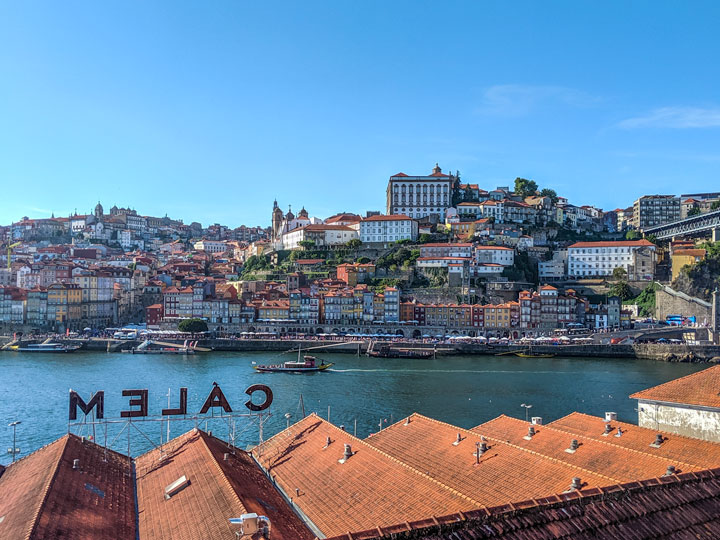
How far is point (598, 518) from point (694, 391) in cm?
1231

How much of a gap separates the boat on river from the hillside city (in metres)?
9.30


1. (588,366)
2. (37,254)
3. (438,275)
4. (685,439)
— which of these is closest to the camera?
(685,439)

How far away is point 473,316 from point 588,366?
20.8 metres

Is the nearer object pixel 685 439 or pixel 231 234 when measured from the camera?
pixel 685 439

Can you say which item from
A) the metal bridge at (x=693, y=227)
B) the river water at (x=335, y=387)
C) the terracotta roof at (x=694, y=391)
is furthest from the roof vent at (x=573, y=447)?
the metal bridge at (x=693, y=227)

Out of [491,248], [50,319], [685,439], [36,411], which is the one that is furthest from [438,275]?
[685,439]

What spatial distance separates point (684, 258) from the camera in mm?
75125

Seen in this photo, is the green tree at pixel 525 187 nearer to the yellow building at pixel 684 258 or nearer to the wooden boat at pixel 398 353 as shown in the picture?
the yellow building at pixel 684 258

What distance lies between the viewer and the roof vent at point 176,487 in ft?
44.1

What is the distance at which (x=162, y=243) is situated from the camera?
462ft

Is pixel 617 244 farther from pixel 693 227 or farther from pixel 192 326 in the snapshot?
pixel 192 326

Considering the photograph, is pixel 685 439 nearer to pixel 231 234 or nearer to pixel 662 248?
pixel 662 248

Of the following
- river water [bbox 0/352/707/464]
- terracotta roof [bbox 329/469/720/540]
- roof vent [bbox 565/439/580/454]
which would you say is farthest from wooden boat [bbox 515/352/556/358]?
terracotta roof [bbox 329/469/720/540]

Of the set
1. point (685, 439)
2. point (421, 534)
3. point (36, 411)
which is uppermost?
point (421, 534)
